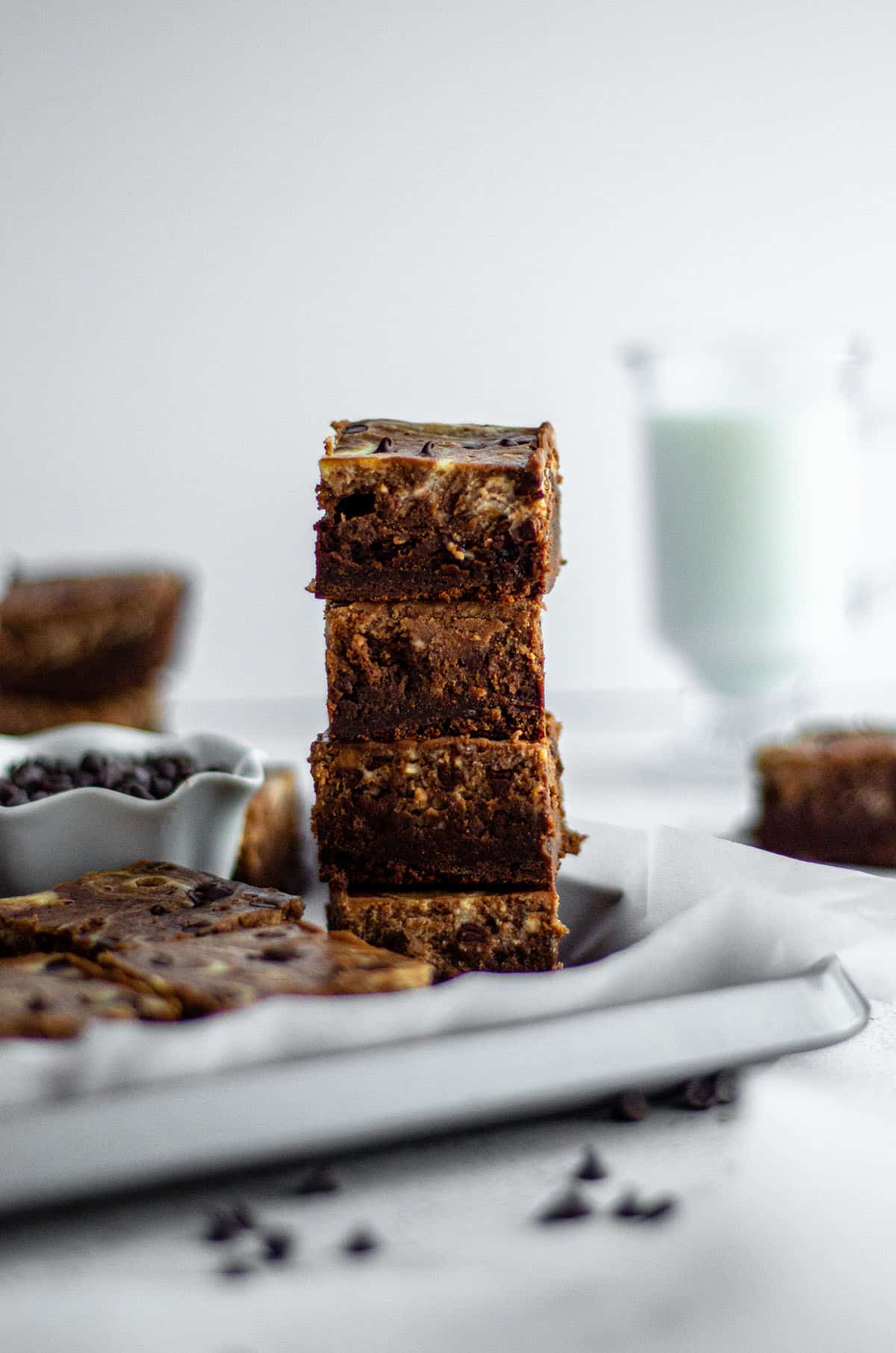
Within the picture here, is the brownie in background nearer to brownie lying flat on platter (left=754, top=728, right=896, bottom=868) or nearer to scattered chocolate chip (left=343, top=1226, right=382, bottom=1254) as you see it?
brownie lying flat on platter (left=754, top=728, right=896, bottom=868)

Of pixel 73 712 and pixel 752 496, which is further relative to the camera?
pixel 73 712

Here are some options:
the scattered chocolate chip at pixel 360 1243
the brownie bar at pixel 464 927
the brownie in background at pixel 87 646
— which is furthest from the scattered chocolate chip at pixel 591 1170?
the brownie in background at pixel 87 646

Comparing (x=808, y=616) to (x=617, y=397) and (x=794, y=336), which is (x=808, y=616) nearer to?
(x=794, y=336)

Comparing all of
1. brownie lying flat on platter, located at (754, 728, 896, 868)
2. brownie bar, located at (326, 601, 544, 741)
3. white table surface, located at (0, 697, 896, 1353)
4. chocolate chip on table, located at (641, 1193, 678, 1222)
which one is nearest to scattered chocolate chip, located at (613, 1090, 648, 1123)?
white table surface, located at (0, 697, 896, 1353)

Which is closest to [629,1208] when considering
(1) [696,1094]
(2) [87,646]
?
(1) [696,1094]

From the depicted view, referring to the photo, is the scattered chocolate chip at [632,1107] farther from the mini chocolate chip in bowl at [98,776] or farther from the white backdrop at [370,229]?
the white backdrop at [370,229]

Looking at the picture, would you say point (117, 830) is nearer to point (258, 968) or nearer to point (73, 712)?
point (258, 968)

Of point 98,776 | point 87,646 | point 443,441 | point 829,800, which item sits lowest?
point 829,800
